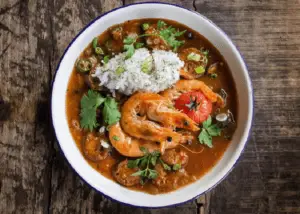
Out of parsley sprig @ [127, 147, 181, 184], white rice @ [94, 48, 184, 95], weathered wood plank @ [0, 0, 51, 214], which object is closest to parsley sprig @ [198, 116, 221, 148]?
parsley sprig @ [127, 147, 181, 184]

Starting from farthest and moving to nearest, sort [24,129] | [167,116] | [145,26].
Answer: [24,129] < [145,26] < [167,116]

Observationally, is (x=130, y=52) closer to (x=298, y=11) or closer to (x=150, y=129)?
(x=150, y=129)

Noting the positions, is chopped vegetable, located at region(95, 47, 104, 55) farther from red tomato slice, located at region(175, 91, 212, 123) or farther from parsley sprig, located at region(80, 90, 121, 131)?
red tomato slice, located at region(175, 91, 212, 123)

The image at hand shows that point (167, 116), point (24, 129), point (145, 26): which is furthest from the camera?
point (24, 129)

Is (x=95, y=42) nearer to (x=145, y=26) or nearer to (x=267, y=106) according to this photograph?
(x=145, y=26)

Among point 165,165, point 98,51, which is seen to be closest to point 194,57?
point 98,51

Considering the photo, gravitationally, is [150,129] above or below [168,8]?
below

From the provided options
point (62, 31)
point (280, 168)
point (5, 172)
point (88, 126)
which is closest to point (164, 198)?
point (88, 126)
